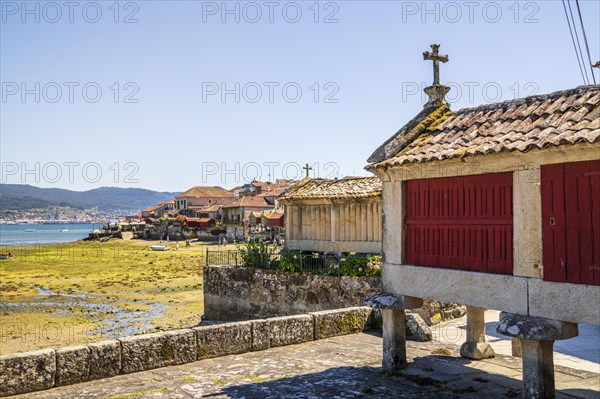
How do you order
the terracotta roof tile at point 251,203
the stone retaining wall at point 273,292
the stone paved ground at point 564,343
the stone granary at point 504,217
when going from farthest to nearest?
the terracotta roof tile at point 251,203 → the stone retaining wall at point 273,292 → the stone paved ground at point 564,343 → the stone granary at point 504,217

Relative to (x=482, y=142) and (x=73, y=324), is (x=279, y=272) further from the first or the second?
(x=482, y=142)

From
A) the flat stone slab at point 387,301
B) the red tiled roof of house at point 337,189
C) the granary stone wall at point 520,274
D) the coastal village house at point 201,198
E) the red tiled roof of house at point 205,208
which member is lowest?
the flat stone slab at point 387,301

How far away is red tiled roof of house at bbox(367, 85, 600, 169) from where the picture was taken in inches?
259

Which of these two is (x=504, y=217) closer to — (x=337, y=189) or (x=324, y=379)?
(x=324, y=379)

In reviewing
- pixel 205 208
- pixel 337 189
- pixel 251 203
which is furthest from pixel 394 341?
pixel 205 208

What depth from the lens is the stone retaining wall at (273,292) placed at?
57.3 ft

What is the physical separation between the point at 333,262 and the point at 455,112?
32.6ft

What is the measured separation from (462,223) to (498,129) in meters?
1.50

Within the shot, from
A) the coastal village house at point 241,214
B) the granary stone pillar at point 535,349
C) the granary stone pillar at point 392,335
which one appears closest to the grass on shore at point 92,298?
the granary stone pillar at point 392,335

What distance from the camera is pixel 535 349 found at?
6766mm

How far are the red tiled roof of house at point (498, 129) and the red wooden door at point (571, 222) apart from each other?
0.41 metres

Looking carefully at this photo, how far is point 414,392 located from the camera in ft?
26.1

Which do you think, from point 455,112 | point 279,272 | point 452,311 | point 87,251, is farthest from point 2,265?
point 455,112

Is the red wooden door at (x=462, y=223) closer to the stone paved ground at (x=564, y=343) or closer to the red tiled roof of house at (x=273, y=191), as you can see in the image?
the stone paved ground at (x=564, y=343)
